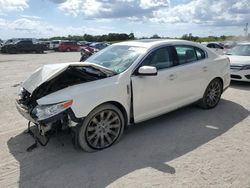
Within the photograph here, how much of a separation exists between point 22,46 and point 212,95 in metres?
28.6

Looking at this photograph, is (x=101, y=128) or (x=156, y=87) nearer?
(x=101, y=128)

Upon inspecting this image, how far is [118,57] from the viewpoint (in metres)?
4.92

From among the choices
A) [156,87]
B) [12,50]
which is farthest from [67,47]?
[156,87]

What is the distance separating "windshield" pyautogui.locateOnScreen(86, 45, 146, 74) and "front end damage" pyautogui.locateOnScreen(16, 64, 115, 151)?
1.28 feet

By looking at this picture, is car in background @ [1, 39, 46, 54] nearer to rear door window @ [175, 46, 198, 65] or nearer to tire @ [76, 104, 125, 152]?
rear door window @ [175, 46, 198, 65]

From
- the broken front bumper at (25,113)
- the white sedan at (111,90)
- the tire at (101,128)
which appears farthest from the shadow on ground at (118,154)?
the broken front bumper at (25,113)

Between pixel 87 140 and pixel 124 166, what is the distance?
70 centimetres

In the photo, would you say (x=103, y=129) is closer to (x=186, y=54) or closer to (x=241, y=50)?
(x=186, y=54)

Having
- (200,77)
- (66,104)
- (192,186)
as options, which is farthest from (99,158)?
(200,77)

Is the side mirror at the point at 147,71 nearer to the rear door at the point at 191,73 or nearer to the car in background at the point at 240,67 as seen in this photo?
the rear door at the point at 191,73

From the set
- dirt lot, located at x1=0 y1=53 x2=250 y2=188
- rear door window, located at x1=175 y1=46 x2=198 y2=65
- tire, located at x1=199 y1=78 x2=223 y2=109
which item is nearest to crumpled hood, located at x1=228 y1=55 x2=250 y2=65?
tire, located at x1=199 y1=78 x2=223 y2=109

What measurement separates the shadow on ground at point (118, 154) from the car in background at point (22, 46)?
28163 mm

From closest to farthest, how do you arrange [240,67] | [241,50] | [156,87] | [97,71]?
1. [97,71]
2. [156,87]
3. [240,67]
4. [241,50]

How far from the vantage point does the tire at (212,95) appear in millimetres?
6112
